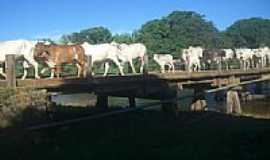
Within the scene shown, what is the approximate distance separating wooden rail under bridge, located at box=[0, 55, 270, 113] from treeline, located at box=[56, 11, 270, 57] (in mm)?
40107

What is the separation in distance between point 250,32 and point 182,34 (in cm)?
4571

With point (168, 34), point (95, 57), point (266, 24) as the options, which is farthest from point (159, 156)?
point (266, 24)

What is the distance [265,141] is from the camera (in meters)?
10.6

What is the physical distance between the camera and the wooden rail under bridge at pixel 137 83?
46.0 ft

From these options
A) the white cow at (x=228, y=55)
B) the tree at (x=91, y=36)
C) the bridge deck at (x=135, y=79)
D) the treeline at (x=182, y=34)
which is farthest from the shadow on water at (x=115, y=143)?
the tree at (x=91, y=36)

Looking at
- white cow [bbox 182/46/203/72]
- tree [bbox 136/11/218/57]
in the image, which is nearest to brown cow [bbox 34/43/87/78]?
white cow [bbox 182/46/203/72]

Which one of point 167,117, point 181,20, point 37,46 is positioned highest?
point 181,20

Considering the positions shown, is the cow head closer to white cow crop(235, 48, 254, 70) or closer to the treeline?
white cow crop(235, 48, 254, 70)

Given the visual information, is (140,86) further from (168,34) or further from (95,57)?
(168,34)

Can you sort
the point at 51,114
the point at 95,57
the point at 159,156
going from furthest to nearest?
the point at 95,57, the point at 51,114, the point at 159,156

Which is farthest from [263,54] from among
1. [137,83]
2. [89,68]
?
[89,68]

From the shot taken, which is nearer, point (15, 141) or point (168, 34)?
point (15, 141)

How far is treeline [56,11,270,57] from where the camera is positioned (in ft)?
249

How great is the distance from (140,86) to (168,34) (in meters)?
67.7
